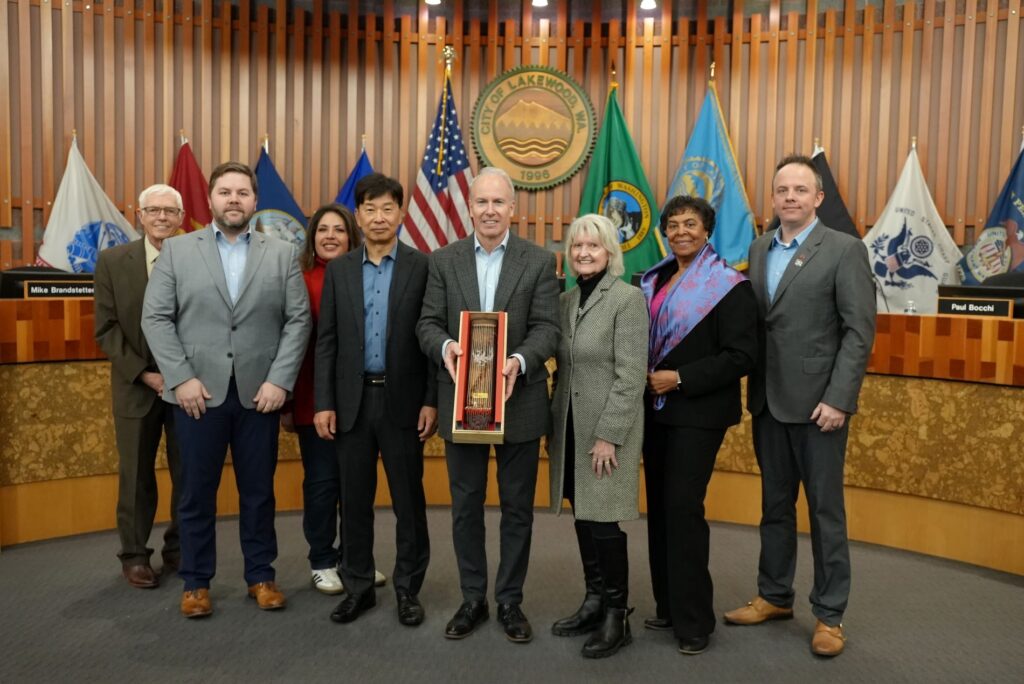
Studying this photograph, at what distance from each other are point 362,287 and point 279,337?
1.33ft

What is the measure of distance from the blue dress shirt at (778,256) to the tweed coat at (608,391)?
0.54m

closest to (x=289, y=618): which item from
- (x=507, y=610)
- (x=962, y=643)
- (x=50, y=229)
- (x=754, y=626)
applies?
(x=507, y=610)

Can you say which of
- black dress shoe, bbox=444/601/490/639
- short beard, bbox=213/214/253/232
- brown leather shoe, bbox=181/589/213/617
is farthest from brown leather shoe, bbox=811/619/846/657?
short beard, bbox=213/214/253/232

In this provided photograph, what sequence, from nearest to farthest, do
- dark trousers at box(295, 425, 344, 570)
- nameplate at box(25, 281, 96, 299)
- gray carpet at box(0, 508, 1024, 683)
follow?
gray carpet at box(0, 508, 1024, 683) → dark trousers at box(295, 425, 344, 570) → nameplate at box(25, 281, 96, 299)

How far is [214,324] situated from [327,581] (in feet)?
3.67

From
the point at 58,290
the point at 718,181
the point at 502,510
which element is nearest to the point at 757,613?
the point at 502,510

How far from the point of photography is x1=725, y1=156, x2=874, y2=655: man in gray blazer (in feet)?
9.11

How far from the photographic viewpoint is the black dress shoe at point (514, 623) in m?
2.86

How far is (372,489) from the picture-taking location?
3152 millimetres

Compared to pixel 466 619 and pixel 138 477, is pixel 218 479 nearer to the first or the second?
pixel 138 477

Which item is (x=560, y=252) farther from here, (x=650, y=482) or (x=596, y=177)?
(x=650, y=482)

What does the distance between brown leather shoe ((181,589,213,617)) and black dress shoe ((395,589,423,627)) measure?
0.69 metres

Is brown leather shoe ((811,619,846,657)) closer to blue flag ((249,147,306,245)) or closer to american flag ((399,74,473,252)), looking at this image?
american flag ((399,74,473,252))

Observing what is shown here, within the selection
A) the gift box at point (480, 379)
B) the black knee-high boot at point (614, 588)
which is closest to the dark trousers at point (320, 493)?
the gift box at point (480, 379)
